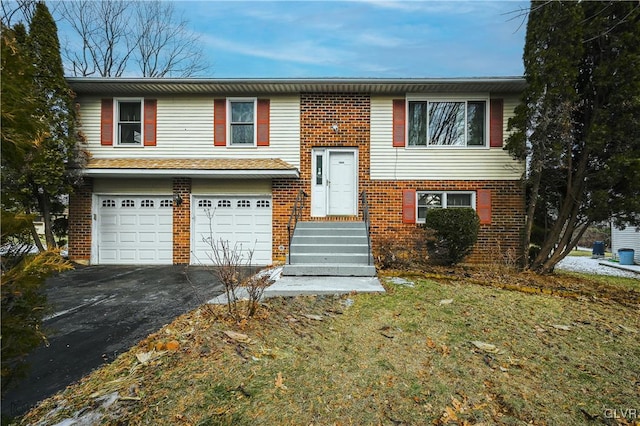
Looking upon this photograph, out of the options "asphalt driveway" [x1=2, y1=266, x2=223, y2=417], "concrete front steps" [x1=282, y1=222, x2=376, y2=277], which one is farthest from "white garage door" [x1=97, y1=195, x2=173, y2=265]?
"concrete front steps" [x1=282, y1=222, x2=376, y2=277]

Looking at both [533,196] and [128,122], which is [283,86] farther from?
[533,196]

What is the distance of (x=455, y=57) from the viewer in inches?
672

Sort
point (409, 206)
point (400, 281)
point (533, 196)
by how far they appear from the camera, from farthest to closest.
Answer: point (409, 206) → point (533, 196) → point (400, 281)

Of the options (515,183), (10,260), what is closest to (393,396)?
(10,260)

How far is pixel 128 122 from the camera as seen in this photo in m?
10.2

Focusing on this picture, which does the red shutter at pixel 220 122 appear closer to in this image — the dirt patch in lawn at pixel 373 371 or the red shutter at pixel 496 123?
the dirt patch in lawn at pixel 373 371

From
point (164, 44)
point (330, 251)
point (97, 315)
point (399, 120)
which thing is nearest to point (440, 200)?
point (399, 120)

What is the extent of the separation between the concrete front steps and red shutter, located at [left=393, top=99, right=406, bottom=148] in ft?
10.3

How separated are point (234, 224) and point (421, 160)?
610 centimetres

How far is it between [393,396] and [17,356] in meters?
2.61

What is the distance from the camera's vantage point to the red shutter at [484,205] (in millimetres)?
9680

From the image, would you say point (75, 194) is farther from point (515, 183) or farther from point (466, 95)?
point (515, 183)

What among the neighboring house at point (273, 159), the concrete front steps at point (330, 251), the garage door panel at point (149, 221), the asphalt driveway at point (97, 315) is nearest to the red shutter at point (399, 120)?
the neighboring house at point (273, 159)

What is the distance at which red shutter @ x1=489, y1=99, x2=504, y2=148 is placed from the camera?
9695mm
